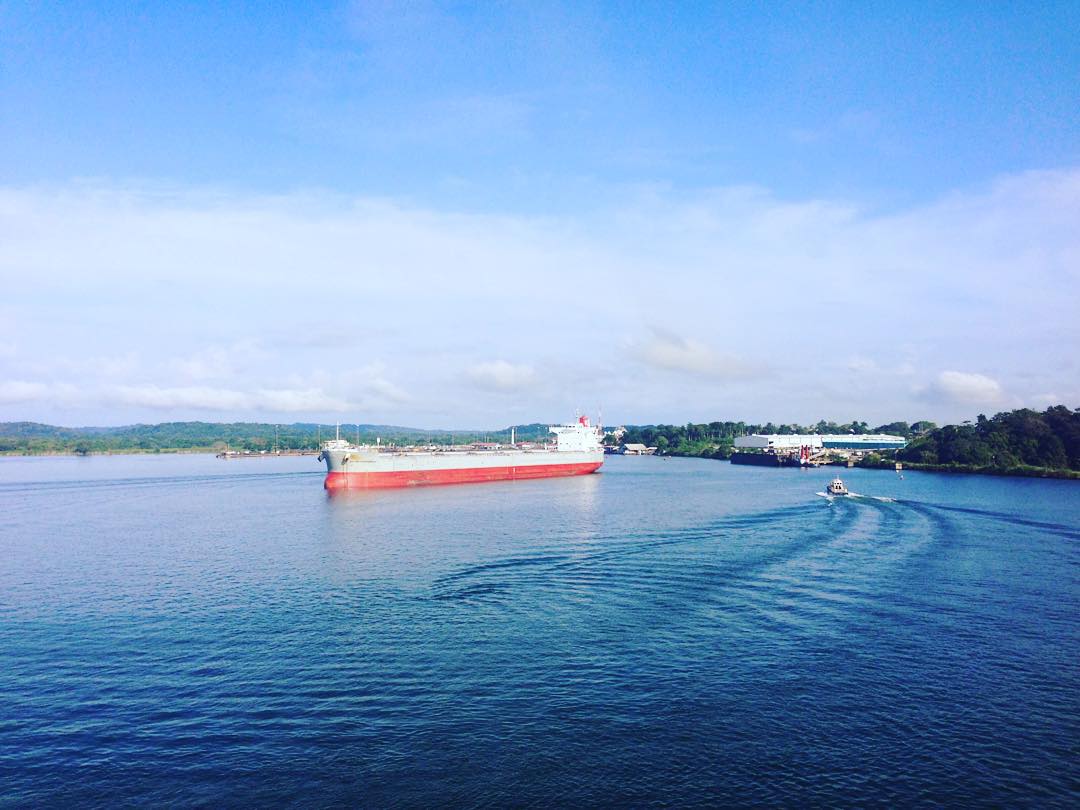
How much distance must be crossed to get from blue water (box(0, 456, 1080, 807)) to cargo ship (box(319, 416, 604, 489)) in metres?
Result: 30.1

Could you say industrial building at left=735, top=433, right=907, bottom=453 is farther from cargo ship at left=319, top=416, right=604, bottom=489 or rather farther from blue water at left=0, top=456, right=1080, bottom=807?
blue water at left=0, top=456, right=1080, bottom=807

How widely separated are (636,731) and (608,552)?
20.5 meters

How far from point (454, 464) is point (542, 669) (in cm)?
6465

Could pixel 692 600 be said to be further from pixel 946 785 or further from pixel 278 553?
pixel 278 553

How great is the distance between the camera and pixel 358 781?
566 inches

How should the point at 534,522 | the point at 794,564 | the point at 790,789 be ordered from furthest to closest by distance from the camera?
the point at 534,522 → the point at 794,564 → the point at 790,789

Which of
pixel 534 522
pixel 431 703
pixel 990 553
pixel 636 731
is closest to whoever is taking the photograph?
pixel 636 731

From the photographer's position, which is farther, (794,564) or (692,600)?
(794,564)

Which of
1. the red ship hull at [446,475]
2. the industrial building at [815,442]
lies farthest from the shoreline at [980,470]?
the red ship hull at [446,475]

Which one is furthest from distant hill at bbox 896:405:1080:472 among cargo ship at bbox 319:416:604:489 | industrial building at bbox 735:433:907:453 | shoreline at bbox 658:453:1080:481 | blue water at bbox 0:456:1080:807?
blue water at bbox 0:456:1080:807

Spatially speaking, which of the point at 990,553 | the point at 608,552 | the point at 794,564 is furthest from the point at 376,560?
the point at 990,553

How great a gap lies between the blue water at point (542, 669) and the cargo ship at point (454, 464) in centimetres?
3006

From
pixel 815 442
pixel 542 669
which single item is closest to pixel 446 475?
pixel 542 669

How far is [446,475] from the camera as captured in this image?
82.6 metres
